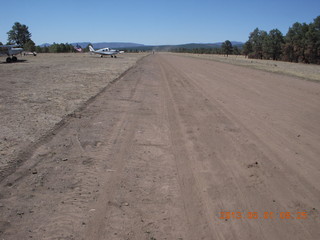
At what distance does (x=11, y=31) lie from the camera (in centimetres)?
13475

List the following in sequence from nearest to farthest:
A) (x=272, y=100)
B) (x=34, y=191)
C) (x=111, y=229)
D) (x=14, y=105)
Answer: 1. (x=111, y=229)
2. (x=34, y=191)
3. (x=14, y=105)
4. (x=272, y=100)

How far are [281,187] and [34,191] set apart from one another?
394 centimetres

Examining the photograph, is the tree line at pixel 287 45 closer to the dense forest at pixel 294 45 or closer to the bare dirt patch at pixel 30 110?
the dense forest at pixel 294 45

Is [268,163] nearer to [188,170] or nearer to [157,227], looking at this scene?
[188,170]

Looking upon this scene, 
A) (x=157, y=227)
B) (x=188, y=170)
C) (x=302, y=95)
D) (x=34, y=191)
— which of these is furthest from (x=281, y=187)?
(x=302, y=95)

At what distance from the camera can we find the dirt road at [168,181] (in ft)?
11.7
